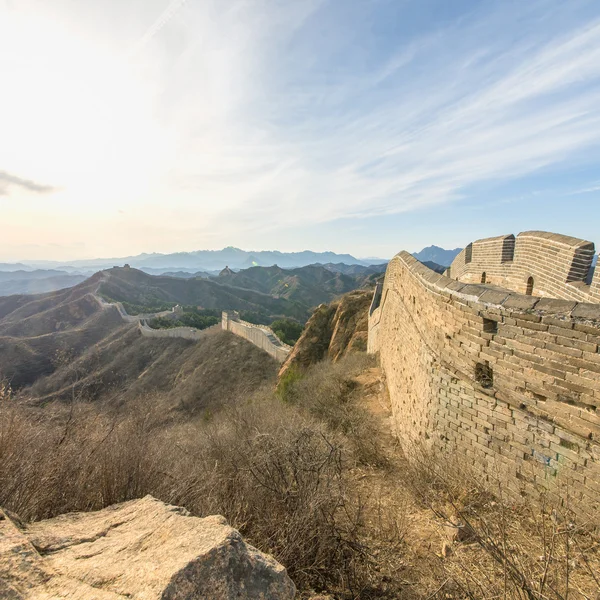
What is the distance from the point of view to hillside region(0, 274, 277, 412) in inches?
977

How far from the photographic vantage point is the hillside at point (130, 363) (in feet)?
81.5

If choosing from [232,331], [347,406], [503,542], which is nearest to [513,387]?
[503,542]

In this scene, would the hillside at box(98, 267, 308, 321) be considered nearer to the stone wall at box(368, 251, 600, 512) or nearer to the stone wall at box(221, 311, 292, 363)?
the stone wall at box(221, 311, 292, 363)

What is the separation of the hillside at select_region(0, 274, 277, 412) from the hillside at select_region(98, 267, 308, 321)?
18.6m

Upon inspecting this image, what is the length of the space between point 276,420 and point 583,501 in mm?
5757

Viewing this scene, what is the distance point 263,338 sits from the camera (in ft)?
92.5

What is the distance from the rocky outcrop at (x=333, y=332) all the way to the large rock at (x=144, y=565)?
52.3ft

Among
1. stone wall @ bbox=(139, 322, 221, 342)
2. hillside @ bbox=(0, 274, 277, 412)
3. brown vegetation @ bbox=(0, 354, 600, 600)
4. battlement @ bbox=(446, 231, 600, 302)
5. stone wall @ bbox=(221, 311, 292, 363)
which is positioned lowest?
hillside @ bbox=(0, 274, 277, 412)

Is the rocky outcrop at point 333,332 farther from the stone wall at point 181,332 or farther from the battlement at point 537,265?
the stone wall at point 181,332

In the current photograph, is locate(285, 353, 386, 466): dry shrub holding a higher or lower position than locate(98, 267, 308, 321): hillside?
higher

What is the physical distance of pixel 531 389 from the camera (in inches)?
147

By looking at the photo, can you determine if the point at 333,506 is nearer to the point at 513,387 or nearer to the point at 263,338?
the point at 513,387

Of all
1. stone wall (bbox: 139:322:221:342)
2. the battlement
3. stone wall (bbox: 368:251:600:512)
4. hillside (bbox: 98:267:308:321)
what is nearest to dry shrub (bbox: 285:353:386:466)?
stone wall (bbox: 368:251:600:512)

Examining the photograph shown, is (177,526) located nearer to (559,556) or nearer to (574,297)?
(559,556)
